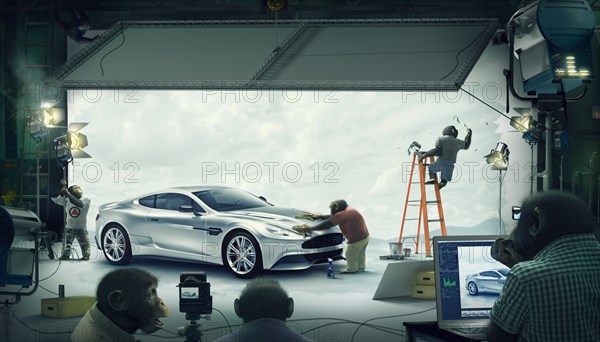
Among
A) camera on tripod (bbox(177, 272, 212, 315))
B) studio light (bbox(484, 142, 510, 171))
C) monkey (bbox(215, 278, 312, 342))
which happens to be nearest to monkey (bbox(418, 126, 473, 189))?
studio light (bbox(484, 142, 510, 171))

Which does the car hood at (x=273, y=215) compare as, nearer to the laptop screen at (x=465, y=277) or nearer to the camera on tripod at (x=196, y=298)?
the camera on tripod at (x=196, y=298)

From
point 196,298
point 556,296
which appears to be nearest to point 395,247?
point 196,298

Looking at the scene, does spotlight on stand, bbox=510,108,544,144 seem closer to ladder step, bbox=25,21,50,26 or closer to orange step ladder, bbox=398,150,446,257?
orange step ladder, bbox=398,150,446,257

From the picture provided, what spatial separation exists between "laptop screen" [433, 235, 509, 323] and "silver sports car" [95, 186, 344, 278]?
3517mm

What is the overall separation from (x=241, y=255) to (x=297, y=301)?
0.63m

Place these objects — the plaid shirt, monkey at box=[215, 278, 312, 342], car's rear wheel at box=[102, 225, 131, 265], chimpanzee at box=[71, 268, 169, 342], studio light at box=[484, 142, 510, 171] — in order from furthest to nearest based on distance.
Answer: car's rear wheel at box=[102, 225, 131, 265] → studio light at box=[484, 142, 510, 171] → monkey at box=[215, 278, 312, 342] → chimpanzee at box=[71, 268, 169, 342] → the plaid shirt

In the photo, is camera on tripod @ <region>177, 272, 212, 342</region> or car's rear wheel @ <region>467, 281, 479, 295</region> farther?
camera on tripod @ <region>177, 272, 212, 342</region>

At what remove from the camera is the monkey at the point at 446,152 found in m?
6.63

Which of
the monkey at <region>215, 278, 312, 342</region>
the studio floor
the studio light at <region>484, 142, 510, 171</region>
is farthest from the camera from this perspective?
the studio light at <region>484, 142, 510, 171</region>

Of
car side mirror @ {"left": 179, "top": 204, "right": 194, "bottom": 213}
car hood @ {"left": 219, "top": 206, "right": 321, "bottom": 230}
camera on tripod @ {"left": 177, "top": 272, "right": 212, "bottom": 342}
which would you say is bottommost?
camera on tripod @ {"left": 177, "top": 272, "right": 212, "bottom": 342}

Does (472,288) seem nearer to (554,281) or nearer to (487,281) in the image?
(487,281)

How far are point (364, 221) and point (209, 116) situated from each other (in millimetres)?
1661

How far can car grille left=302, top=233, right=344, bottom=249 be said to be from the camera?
6575mm

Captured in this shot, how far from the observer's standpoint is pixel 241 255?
655cm
